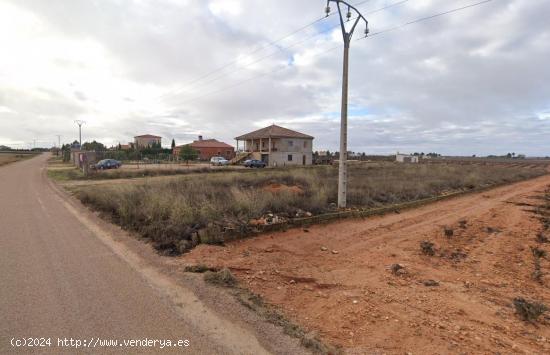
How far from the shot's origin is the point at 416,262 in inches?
272

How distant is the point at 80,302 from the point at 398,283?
4.91 meters

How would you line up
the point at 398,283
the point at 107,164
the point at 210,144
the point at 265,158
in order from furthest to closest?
the point at 210,144, the point at 265,158, the point at 107,164, the point at 398,283

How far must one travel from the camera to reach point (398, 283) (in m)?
5.59

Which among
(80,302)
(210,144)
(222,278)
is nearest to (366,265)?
(222,278)

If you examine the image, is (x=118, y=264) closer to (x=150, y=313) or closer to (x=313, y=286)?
(x=150, y=313)

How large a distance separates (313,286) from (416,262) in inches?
111

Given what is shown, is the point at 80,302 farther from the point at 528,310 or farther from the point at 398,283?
the point at 528,310

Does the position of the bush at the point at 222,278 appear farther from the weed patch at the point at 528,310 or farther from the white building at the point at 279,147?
the white building at the point at 279,147

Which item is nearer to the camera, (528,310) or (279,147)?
(528,310)

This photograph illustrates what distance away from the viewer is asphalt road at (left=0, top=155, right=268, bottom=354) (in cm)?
359

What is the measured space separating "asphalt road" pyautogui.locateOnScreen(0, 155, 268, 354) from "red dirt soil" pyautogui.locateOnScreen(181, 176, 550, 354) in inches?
54.5

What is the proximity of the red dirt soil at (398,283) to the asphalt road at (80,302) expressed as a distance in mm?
1385

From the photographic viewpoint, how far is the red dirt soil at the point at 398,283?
12.7 ft

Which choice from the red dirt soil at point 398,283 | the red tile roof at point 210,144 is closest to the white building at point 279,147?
the red tile roof at point 210,144
